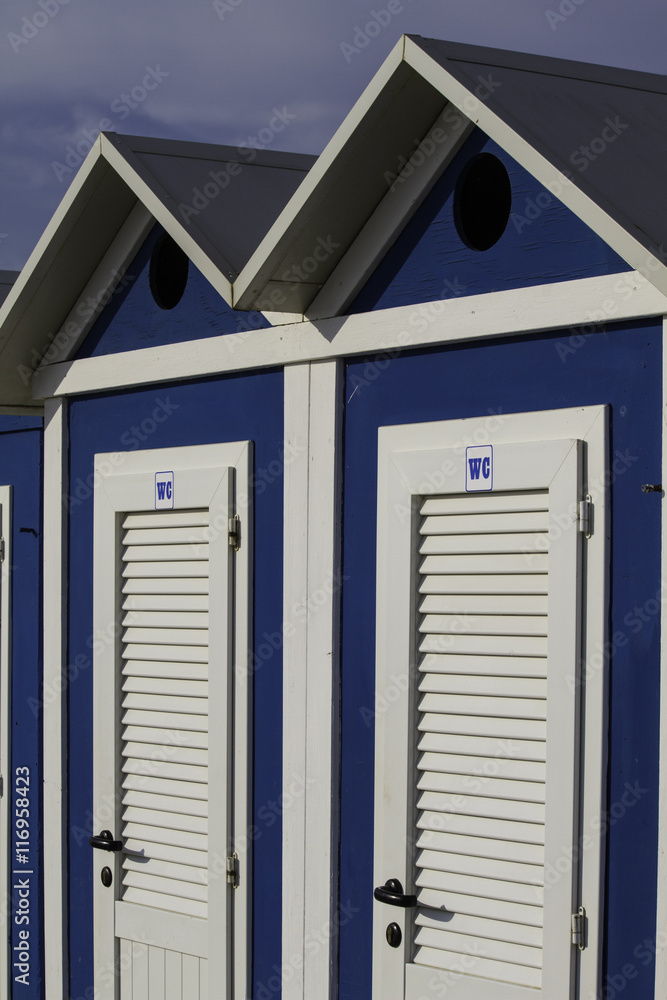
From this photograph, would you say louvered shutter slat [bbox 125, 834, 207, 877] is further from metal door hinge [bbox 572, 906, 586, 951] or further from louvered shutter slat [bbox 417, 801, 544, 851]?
metal door hinge [bbox 572, 906, 586, 951]

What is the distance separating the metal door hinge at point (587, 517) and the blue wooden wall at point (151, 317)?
4.96 ft

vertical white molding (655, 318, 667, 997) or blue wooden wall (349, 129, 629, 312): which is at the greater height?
blue wooden wall (349, 129, 629, 312)

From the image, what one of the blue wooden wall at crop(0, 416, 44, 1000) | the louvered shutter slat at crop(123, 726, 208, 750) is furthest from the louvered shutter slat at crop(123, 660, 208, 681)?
the blue wooden wall at crop(0, 416, 44, 1000)

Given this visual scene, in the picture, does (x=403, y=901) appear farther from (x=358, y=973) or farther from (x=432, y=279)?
(x=432, y=279)

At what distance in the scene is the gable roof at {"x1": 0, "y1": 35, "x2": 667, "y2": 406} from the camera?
137 inches

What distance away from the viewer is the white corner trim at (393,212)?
3.90 metres

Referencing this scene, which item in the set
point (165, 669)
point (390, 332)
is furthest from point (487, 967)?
point (390, 332)

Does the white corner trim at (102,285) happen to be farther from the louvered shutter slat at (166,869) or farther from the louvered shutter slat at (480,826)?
the louvered shutter slat at (480,826)

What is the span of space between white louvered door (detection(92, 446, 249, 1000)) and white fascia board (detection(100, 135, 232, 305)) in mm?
661

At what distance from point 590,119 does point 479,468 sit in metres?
1.10

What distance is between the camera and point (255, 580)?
4.49 metres

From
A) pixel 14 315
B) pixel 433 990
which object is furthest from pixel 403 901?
pixel 14 315

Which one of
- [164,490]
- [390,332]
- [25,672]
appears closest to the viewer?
[390,332]

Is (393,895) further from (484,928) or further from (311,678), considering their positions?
(311,678)
